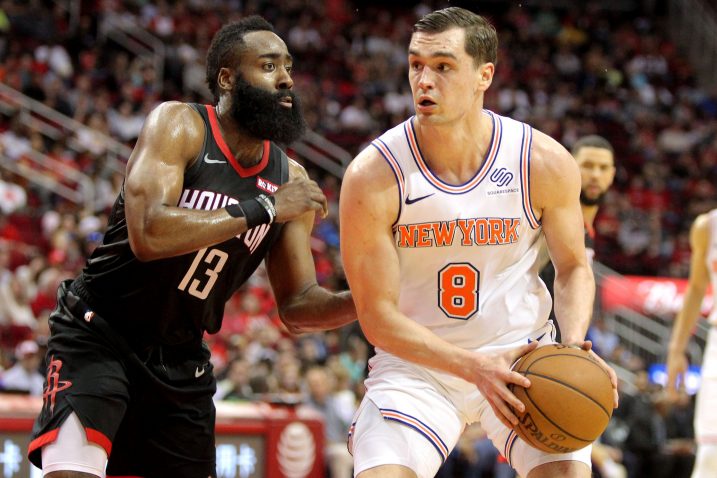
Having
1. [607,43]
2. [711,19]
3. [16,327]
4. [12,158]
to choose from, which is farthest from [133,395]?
[711,19]

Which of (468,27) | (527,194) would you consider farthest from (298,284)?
(468,27)

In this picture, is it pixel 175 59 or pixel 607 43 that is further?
pixel 607 43

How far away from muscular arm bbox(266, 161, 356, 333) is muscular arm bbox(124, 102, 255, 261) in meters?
0.72

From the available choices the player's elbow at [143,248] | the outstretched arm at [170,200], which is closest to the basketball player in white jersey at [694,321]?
the outstretched arm at [170,200]

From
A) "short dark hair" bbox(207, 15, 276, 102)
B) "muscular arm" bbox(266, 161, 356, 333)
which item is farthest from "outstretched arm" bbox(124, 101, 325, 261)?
"muscular arm" bbox(266, 161, 356, 333)

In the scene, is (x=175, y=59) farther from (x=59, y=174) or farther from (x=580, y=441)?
(x=580, y=441)

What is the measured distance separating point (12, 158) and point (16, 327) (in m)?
2.94

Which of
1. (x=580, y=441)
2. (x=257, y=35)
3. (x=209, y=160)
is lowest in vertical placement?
(x=580, y=441)

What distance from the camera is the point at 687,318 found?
6824 millimetres

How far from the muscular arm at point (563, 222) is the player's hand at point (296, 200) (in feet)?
2.86

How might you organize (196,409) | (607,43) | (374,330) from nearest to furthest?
(374,330), (196,409), (607,43)

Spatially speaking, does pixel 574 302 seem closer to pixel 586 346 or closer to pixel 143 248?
pixel 586 346

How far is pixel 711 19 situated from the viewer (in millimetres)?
24516

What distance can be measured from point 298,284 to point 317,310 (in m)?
0.21
